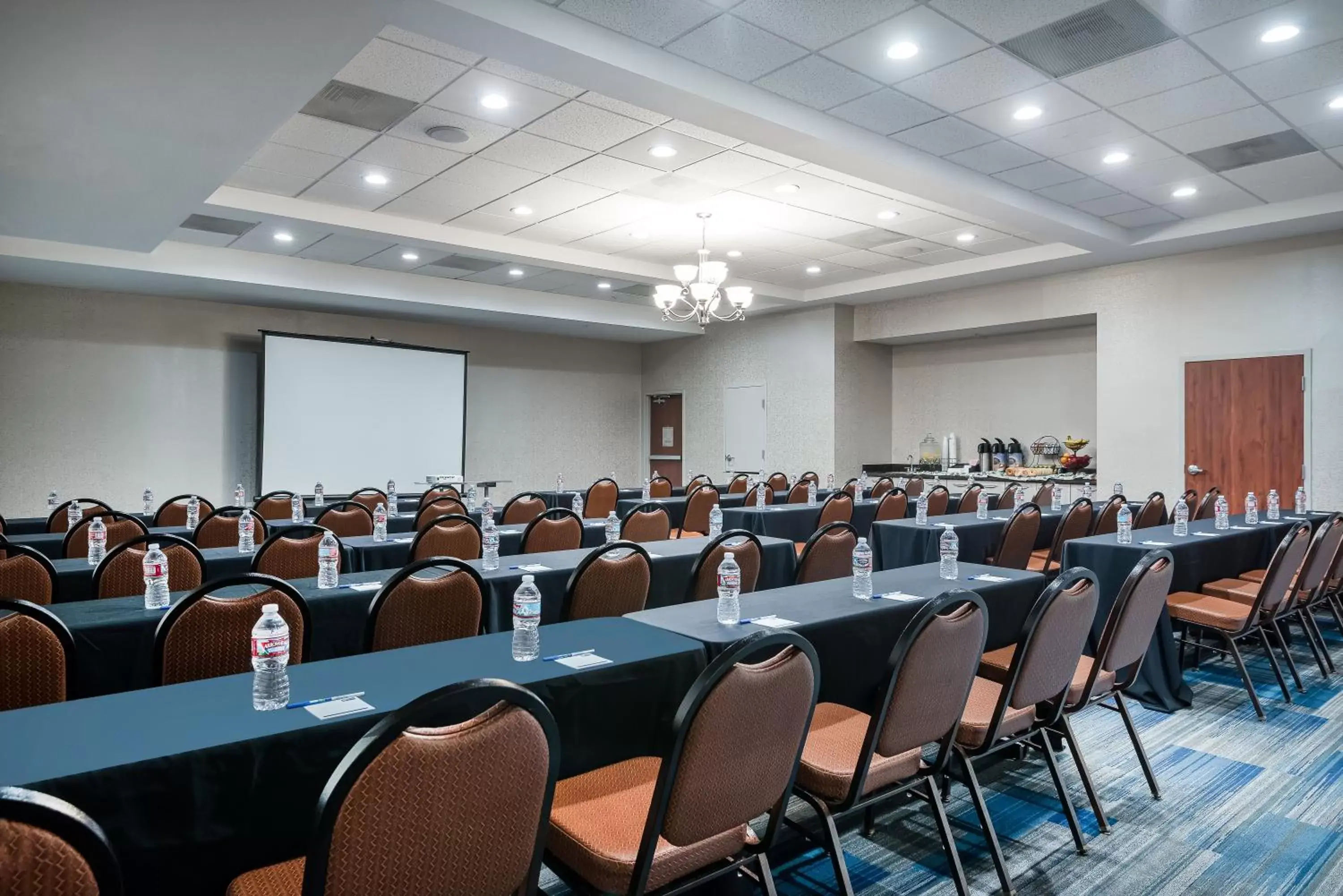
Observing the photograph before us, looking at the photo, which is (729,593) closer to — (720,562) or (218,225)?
(720,562)

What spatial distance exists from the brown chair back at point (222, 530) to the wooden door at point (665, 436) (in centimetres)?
892

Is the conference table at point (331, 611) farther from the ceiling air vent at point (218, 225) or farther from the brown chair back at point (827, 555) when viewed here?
the ceiling air vent at point (218, 225)

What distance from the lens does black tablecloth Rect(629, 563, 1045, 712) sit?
102 inches

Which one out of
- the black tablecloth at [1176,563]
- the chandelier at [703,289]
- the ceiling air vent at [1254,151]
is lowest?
the black tablecloth at [1176,563]

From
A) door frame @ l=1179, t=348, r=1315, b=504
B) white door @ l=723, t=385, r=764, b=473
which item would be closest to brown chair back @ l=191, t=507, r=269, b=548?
white door @ l=723, t=385, r=764, b=473

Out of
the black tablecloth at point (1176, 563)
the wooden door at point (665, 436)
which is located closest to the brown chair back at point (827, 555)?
the black tablecloth at point (1176, 563)

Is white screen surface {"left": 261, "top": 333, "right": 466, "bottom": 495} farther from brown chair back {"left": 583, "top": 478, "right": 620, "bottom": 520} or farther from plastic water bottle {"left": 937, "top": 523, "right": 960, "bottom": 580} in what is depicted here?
plastic water bottle {"left": 937, "top": 523, "right": 960, "bottom": 580}

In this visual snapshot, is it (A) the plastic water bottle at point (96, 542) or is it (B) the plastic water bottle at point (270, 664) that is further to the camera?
(A) the plastic water bottle at point (96, 542)

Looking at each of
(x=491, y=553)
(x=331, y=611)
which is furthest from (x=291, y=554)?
(x=331, y=611)

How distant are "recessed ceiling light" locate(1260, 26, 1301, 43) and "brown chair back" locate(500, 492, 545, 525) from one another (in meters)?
5.36

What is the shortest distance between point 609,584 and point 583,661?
1.27 metres

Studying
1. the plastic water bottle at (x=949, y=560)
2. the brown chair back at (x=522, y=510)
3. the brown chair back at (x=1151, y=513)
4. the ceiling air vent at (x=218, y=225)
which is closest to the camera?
the plastic water bottle at (x=949, y=560)

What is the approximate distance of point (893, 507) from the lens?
714cm

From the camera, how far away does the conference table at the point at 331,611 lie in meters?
2.68
